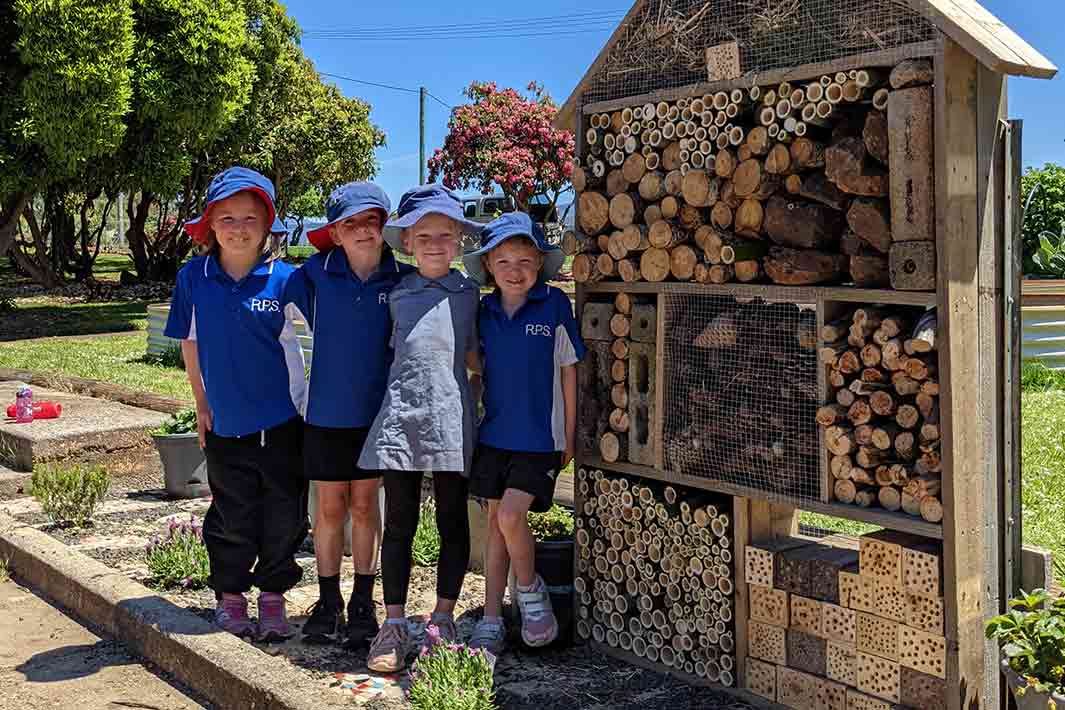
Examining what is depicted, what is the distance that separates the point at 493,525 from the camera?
4602 millimetres

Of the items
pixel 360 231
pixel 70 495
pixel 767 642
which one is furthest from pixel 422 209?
pixel 70 495

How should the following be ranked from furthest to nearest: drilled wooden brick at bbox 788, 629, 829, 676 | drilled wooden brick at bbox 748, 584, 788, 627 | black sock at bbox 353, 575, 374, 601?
black sock at bbox 353, 575, 374, 601 < drilled wooden brick at bbox 748, 584, 788, 627 < drilled wooden brick at bbox 788, 629, 829, 676

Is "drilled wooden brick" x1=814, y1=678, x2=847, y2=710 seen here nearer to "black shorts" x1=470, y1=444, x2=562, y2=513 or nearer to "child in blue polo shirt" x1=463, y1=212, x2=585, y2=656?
"child in blue polo shirt" x1=463, y1=212, x2=585, y2=656

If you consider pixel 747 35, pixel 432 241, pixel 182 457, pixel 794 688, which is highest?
pixel 747 35

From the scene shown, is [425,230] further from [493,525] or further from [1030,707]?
[1030,707]

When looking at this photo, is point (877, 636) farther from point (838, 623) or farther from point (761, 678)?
point (761, 678)

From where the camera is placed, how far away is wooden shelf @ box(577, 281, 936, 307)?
3.60 meters

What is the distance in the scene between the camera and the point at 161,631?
15.8 ft

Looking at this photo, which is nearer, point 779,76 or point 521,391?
point 779,76

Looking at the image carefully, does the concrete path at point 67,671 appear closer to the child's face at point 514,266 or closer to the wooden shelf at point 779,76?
the child's face at point 514,266

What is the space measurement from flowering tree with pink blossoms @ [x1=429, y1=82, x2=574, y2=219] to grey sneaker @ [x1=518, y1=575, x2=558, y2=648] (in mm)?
30439

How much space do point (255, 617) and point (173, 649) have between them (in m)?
0.56

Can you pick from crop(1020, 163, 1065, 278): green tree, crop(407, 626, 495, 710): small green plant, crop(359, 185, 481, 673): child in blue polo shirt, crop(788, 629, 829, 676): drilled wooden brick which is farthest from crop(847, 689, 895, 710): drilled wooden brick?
crop(1020, 163, 1065, 278): green tree

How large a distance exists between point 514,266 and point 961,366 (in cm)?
175
